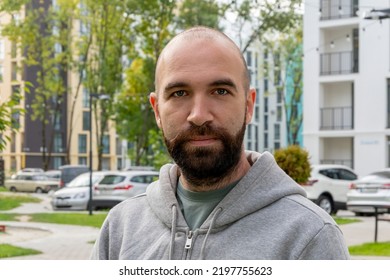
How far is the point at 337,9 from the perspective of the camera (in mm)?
2729

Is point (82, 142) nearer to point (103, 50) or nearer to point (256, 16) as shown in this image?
point (256, 16)

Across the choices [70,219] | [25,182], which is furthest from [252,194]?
[70,219]

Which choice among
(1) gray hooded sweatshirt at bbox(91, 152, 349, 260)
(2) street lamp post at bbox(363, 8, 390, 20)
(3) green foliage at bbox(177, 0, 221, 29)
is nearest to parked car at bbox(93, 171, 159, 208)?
(3) green foliage at bbox(177, 0, 221, 29)

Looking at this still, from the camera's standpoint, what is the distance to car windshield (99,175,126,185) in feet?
17.0

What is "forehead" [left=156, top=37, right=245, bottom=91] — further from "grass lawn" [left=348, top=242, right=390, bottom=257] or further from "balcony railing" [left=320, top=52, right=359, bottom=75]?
"grass lawn" [left=348, top=242, right=390, bottom=257]

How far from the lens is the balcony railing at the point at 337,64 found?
2.62 metres

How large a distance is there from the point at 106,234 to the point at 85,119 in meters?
1.94

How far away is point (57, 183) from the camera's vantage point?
3.91 m

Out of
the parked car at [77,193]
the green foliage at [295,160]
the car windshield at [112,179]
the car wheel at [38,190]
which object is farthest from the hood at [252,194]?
the car windshield at [112,179]

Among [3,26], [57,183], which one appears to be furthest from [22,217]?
[3,26]

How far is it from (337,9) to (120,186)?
325cm

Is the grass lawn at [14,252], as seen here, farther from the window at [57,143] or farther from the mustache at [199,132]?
the mustache at [199,132]
